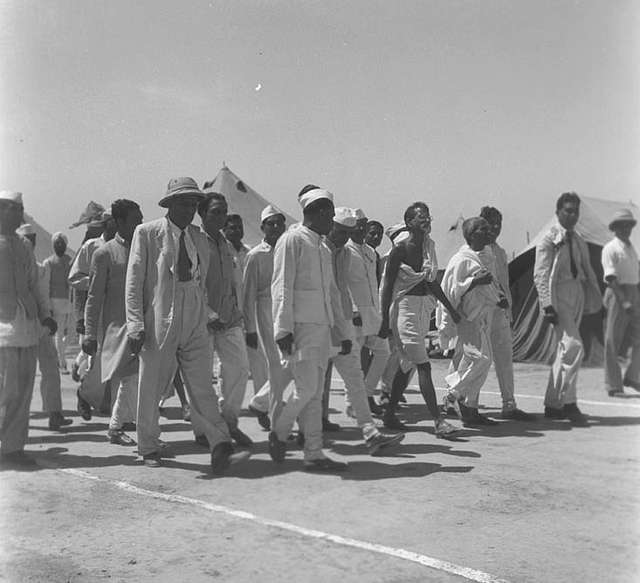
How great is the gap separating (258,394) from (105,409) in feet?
7.23

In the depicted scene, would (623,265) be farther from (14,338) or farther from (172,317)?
(14,338)

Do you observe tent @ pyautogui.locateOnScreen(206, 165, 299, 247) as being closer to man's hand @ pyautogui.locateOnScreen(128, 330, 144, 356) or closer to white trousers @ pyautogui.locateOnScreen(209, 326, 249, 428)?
white trousers @ pyautogui.locateOnScreen(209, 326, 249, 428)

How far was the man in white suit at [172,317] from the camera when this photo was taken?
5.70 m

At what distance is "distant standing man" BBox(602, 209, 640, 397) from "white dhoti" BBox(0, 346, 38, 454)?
15.0 ft

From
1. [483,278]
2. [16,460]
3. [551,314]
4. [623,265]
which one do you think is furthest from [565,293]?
[16,460]

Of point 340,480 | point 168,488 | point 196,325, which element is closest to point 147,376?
point 196,325

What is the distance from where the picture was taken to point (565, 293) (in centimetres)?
779

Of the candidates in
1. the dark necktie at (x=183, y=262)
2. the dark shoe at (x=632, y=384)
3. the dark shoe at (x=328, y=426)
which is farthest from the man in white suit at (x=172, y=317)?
the dark shoe at (x=632, y=384)

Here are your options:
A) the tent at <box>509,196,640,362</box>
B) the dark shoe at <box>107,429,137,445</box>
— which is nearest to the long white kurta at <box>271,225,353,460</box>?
the dark shoe at <box>107,429,137,445</box>

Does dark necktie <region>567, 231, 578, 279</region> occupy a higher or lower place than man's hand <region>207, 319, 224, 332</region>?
higher

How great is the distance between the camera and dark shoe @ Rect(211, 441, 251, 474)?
561 centimetres

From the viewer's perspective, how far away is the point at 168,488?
17.2 ft

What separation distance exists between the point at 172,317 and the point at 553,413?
13.1ft

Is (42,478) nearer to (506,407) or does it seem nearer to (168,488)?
(168,488)
